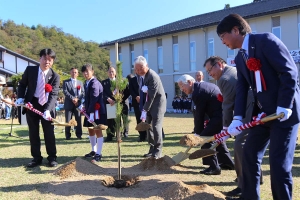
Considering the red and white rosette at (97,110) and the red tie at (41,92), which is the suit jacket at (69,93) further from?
the red tie at (41,92)

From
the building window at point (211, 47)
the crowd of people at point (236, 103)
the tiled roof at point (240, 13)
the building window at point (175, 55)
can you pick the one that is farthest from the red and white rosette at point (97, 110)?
the building window at point (175, 55)

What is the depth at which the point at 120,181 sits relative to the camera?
474 cm

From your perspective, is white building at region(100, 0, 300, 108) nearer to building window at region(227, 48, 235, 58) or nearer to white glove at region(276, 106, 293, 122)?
building window at region(227, 48, 235, 58)

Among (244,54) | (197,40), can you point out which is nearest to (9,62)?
(197,40)

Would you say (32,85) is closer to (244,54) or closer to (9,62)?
(244,54)

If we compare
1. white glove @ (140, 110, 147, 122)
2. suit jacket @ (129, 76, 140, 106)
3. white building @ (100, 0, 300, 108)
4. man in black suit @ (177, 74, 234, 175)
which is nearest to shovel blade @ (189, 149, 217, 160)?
man in black suit @ (177, 74, 234, 175)

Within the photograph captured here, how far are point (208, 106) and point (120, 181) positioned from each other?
185 cm

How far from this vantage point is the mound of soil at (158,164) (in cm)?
562

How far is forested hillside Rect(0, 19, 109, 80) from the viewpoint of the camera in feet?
195

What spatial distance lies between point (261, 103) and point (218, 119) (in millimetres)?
1996

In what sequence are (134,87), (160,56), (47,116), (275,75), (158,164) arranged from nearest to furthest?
(275,75) → (158,164) → (47,116) → (134,87) → (160,56)

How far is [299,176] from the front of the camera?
197 inches

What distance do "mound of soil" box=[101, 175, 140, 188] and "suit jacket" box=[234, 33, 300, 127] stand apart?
2.28 meters

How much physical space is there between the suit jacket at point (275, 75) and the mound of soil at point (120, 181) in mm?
2280
